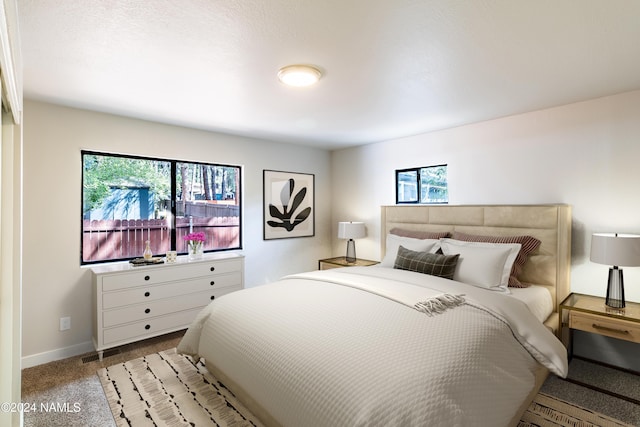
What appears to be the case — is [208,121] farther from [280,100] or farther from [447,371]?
[447,371]

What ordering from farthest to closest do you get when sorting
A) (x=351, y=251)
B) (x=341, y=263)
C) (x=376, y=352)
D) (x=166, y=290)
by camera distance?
1. (x=351, y=251)
2. (x=341, y=263)
3. (x=166, y=290)
4. (x=376, y=352)


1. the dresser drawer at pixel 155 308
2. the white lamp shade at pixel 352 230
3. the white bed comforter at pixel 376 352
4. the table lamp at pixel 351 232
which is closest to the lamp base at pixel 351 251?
the table lamp at pixel 351 232

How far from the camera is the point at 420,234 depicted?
3.59m

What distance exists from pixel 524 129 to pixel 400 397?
2946 millimetres

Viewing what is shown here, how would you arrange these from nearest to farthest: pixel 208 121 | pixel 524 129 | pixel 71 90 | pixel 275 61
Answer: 1. pixel 275 61
2. pixel 71 90
3. pixel 524 129
4. pixel 208 121

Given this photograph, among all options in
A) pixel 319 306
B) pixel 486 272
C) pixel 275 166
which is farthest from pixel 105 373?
pixel 486 272

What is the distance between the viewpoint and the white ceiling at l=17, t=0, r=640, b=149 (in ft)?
4.91

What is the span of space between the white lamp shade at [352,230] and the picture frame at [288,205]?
626 millimetres

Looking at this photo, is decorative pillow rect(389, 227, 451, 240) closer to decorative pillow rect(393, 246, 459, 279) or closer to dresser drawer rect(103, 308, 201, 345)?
decorative pillow rect(393, 246, 459, 279)

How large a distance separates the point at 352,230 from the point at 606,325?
8.81 ft

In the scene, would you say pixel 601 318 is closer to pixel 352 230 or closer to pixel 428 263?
pixel 428 263

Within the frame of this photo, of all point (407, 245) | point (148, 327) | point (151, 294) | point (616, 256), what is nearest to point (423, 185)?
point (407, 245)

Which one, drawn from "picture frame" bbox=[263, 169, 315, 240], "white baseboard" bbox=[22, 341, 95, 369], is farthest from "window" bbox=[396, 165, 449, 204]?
"white baseboard" bbox=[22, 341, 95, 369]

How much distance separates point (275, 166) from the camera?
4.39 meters
